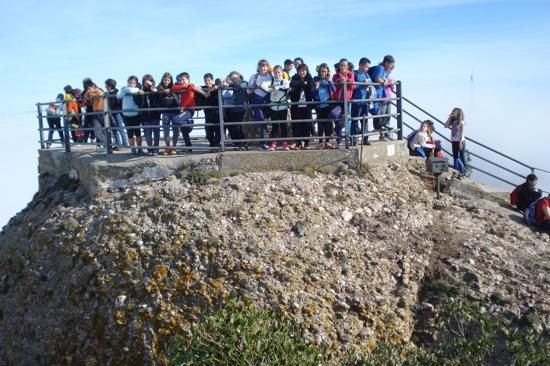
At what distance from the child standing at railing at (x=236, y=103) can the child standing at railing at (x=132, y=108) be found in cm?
175

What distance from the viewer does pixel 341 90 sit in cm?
1416

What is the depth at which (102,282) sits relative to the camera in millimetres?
11469

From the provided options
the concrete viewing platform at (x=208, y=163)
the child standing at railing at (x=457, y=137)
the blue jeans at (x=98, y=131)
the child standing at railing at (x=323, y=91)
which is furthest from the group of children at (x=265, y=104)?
the child standing at railing at (x=457, y=137)

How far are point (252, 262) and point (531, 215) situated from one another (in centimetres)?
564

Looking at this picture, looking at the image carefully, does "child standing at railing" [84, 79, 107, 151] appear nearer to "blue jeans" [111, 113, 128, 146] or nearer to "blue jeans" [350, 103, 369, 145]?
"blue jeans" [111, 113, 128, 146]

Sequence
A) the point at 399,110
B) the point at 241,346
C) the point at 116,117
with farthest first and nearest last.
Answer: the point at 116,117, the point at 399,110, the point at 241,346

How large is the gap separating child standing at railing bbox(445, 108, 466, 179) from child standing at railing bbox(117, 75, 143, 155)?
6.65 m

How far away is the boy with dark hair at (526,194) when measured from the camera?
14.5 meters

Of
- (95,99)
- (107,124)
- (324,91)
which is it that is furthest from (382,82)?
(95,99)

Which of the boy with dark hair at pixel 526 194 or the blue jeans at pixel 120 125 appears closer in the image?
the boy with dark hair at pixel 526 194

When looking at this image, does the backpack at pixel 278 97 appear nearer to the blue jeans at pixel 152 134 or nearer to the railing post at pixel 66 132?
the blue jeans at pixel 152 134

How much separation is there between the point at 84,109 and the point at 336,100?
680cm

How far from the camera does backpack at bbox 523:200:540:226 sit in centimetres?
1377

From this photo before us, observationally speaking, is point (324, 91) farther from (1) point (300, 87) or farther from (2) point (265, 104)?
(2) point (265, 104)
